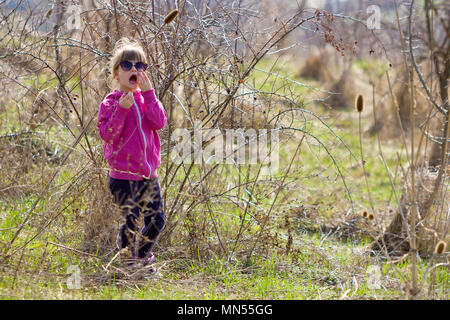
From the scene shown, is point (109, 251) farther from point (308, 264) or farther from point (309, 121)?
point (309, 121)

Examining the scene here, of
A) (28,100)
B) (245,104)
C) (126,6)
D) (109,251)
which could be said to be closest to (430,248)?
(245,104)

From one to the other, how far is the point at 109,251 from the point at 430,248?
2825 mm

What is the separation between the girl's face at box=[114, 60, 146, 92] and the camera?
358 cm

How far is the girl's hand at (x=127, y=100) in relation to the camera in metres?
3.51

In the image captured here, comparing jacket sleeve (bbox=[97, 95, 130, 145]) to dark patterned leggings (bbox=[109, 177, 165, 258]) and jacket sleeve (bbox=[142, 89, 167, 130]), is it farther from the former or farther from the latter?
dark patterned leggings (bbox=[109, 177, 165, 258])

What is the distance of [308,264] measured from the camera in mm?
4492

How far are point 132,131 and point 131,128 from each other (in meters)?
0.02

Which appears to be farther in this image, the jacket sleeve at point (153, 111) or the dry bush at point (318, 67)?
the dry bush at point (318, 67)

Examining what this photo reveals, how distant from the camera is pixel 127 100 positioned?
352 cm

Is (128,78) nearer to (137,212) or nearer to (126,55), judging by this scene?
(126,55)

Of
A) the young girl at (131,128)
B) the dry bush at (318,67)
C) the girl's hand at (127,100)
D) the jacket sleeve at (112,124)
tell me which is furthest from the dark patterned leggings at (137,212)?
the dry bush at (318,67)

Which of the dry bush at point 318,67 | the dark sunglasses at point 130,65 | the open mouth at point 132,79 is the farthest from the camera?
the dry bush at point 318,67

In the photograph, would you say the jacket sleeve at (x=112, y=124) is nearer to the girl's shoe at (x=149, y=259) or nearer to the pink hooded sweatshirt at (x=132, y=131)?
the pink hooded sweatshirt at (x=132, y=131)

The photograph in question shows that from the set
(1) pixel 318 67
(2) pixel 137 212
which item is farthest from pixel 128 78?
(1) pixel 318 67
